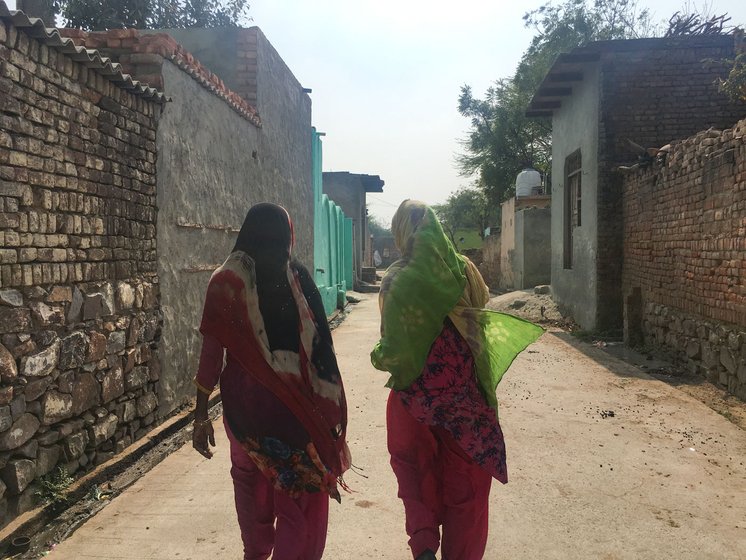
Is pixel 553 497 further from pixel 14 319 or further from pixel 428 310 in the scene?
pixel 14 319

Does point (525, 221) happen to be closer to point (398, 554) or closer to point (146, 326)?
point (146, 326)

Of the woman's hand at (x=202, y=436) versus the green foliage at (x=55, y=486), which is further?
the green foliage at (x=55, y=486)

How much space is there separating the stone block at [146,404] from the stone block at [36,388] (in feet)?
4.09

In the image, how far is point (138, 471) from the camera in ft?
13.8

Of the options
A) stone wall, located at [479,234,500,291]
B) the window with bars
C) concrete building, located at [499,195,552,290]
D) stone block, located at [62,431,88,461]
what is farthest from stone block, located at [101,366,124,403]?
stone wall, located at [479,234,500,291]

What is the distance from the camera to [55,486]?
343 cm

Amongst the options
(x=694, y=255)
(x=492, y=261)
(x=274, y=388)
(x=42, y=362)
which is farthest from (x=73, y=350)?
(x=492, y=261)

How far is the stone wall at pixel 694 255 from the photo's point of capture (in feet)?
19.8

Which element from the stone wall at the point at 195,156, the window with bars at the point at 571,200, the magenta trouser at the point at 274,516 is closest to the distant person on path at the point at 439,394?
the magenta trouser at the point at 274,516

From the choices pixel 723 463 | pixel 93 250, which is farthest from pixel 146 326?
pixel 723 463

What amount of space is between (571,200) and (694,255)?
5640 mm

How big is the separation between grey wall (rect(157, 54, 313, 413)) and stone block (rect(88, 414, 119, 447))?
2.75ft

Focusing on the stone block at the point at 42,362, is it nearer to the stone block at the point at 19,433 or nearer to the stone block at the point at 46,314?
the stone block at the point at 46,314

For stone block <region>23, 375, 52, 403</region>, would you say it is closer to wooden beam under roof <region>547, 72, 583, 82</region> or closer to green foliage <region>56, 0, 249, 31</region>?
wooden beam under roof <region>547, 72, 583, 82</region>
